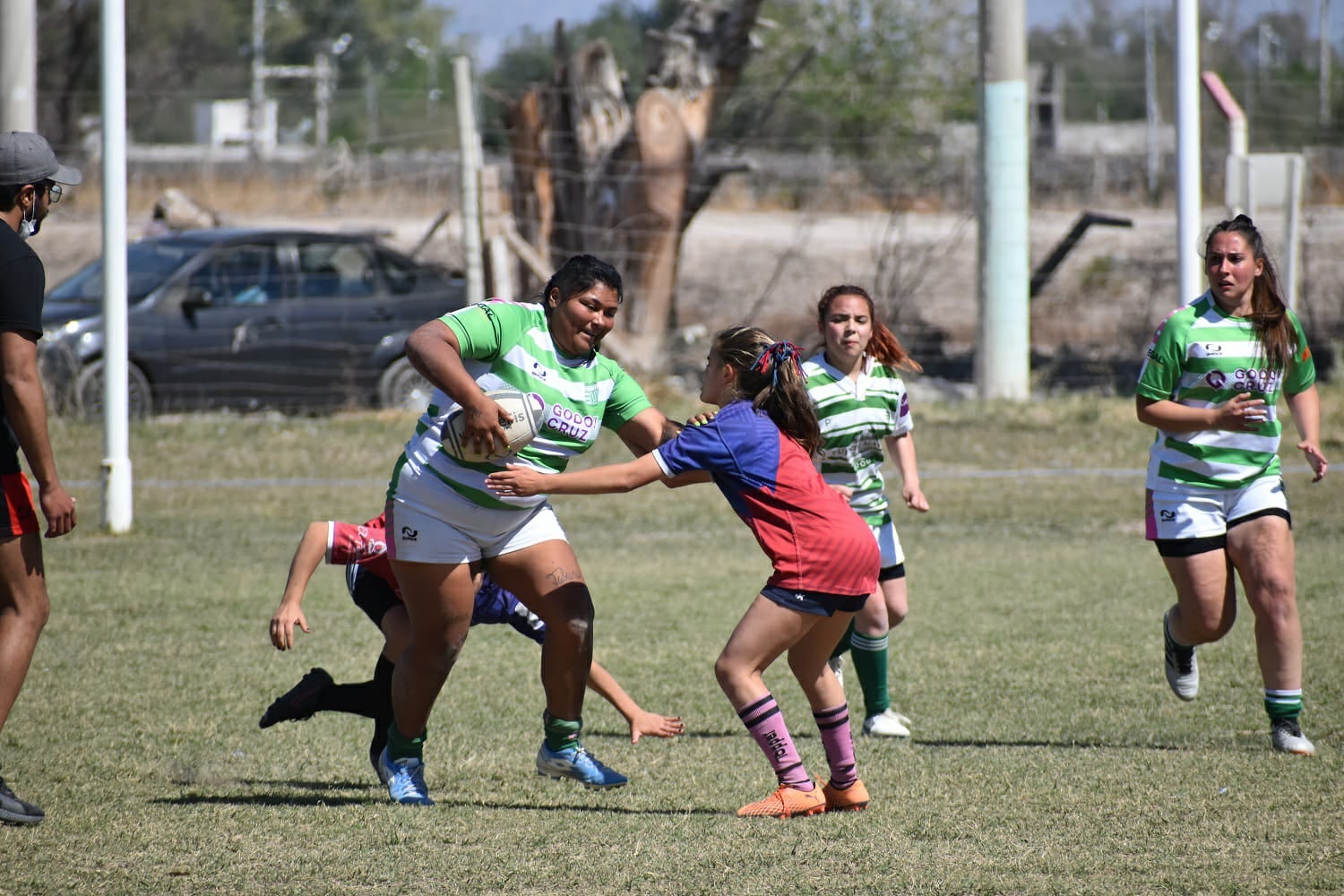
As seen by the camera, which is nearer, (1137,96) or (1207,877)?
(1207,877)

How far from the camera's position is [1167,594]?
878 centimetres

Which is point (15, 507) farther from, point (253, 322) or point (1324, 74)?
Result: point (1324, 74)

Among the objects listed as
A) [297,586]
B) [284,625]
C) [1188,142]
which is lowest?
[284,625]

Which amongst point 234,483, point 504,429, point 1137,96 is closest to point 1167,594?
point 504,429

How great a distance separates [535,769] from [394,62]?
273ft

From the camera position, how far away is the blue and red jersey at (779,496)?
4.66m

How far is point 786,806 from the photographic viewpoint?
15.6ft

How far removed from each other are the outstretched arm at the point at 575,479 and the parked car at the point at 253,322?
10.1 meters

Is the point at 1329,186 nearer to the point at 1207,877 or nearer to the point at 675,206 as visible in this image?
the point at 675,206

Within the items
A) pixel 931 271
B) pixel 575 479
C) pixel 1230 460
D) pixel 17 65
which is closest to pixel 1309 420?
pixel 1230 460

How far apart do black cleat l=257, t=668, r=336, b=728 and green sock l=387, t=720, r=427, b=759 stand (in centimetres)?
42

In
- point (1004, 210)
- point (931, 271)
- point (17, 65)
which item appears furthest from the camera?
point (931, 271)

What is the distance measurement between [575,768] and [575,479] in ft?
3.63

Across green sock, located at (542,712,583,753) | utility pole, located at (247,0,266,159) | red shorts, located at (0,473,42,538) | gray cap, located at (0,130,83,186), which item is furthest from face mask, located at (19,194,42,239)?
utility pole, located at (247,0,266,159)
